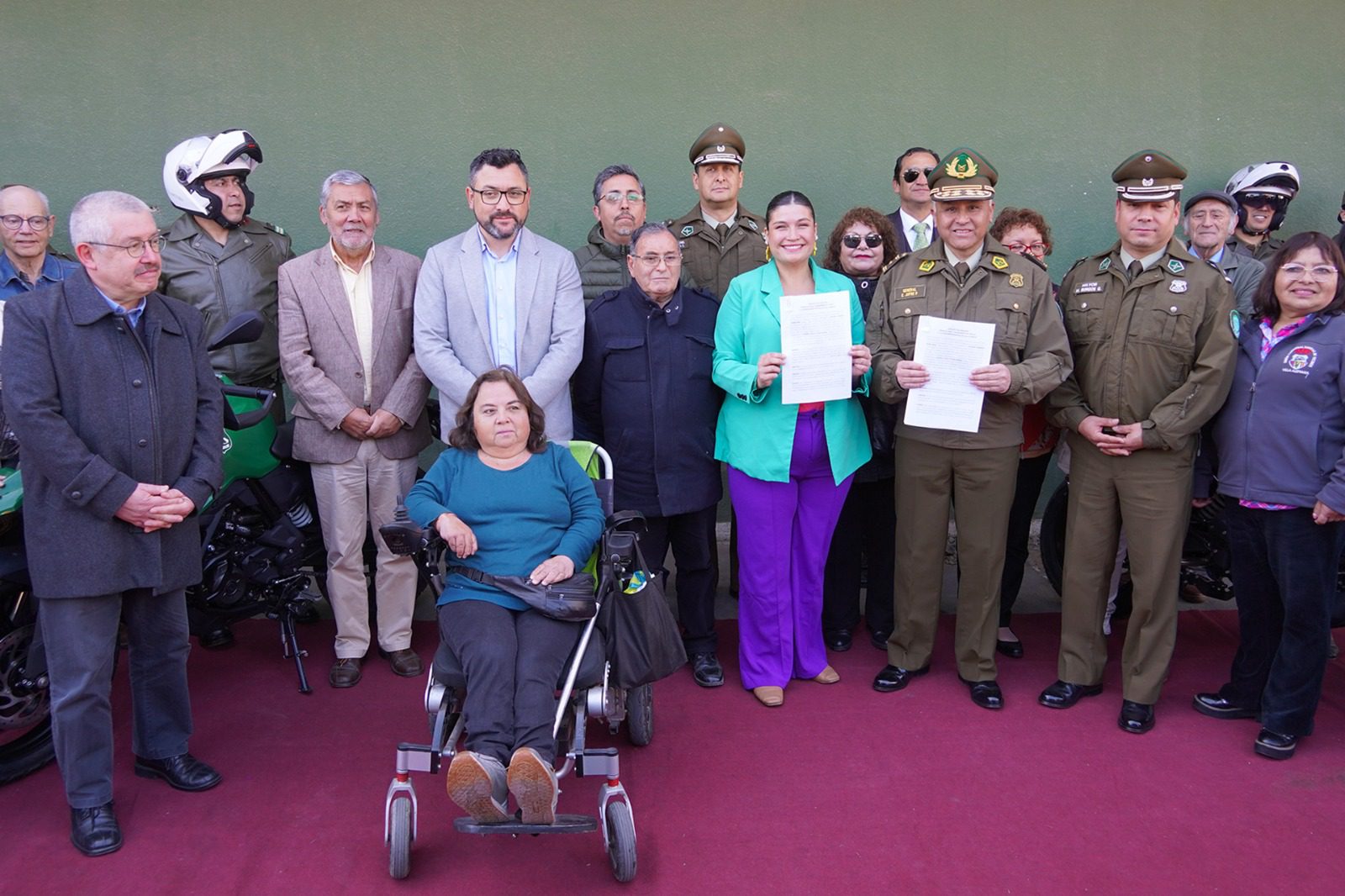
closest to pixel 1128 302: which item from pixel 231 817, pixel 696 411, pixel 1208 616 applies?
pixel 696 411

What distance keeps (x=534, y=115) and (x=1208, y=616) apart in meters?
3.92

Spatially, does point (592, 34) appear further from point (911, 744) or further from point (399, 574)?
point (911, 744)

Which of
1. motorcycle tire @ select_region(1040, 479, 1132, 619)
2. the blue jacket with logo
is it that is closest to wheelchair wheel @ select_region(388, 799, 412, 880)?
the blue jacket with logo

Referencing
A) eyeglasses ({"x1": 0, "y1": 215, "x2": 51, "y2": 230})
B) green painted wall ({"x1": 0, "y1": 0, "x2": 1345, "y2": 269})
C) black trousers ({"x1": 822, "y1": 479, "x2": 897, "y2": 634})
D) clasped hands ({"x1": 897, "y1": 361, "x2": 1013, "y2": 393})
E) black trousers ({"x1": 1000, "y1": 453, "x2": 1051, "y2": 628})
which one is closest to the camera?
clasped hands ({"x1": 897, "y1": 361, "x2": 1013, "y2": 393})

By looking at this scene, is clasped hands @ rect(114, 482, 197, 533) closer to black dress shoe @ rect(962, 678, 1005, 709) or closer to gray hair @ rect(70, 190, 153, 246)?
gray hair @ rect(70, 190, 153, 246)

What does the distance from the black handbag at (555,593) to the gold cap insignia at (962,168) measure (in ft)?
6.11

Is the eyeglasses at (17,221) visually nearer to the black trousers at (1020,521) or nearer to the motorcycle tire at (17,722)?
the motorcycle tire at (17,722)

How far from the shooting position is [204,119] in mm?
5211

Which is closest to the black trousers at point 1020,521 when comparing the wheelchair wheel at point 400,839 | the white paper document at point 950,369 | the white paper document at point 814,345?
the white paper document at point 950,369

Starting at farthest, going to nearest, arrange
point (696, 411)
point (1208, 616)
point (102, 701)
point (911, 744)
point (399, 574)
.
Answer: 1. point (1208, 616)
2. point (399, 574)
3. point (696, 411)
4. point (911, 744)
5. point (102, 701)

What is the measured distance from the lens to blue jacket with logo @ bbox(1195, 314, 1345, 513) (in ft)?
11.0

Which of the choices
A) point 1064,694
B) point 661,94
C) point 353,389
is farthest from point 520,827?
point 661,94

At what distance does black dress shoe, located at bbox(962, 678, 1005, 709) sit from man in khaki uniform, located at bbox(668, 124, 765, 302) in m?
1.86

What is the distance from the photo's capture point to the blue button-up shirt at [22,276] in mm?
4082
